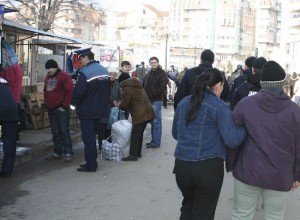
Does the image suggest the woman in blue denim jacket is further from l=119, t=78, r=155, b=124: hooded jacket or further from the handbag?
the handbag

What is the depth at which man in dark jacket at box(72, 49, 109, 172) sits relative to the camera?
7.57 meters

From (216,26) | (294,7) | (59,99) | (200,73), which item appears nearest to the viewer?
(200,73)

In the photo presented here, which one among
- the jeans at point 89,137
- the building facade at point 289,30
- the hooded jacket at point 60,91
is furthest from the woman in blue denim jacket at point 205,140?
the building facade at point 289,30

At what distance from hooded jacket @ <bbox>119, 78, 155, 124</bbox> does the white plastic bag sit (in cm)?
21

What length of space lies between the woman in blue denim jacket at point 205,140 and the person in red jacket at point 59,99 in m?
4.90

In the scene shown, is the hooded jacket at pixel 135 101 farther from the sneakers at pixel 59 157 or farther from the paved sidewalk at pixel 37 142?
the paved sidewalk at pixel 37 142

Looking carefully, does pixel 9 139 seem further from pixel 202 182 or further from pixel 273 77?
pixel 273 77

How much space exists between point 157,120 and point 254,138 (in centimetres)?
661

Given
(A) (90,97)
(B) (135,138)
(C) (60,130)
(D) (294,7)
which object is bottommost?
(B) (135,138)

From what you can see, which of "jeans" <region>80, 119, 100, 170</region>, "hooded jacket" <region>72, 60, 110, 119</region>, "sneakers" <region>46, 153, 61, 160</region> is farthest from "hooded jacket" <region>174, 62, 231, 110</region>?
"sneakers" <region>46, 153, 61, 160</region>

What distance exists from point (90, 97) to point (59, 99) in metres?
1.08

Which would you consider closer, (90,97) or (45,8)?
(90,97)

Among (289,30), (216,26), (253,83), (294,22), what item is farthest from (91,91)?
(216,26)

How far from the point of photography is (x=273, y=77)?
3.80 meters
